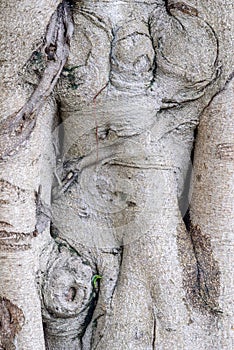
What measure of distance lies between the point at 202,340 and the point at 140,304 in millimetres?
176

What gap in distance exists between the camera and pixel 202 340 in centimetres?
167

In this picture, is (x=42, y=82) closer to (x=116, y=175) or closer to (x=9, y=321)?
(x=116, y=175)

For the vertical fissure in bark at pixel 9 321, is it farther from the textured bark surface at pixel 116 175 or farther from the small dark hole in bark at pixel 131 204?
the small dark hole in bark at pixel 131 204

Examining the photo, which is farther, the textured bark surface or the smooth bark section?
the smooth bark section

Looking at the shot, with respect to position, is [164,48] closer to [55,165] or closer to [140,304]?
[55,165]

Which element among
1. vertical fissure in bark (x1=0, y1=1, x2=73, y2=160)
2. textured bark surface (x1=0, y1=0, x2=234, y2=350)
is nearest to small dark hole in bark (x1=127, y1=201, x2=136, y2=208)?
textured bark surface (x1=0, y1=0, x2=234, y2=350)

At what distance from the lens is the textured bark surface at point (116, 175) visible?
154 centimetres

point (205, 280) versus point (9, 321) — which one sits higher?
point (205, 280)

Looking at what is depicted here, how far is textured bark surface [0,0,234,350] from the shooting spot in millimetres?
1536

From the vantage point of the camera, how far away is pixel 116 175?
1.67 metres

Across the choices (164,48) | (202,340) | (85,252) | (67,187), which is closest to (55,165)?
(67,187)

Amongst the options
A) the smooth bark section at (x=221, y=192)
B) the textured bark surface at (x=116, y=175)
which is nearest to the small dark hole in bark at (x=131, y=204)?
the textured bark surface at (x=116, y=175)

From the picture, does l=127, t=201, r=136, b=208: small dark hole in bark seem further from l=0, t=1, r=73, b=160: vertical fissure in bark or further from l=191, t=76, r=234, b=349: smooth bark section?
l=0, t=1, r=73, b=160: vertical fissure in bark

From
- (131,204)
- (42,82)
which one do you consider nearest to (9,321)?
(131,204)
